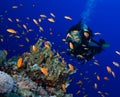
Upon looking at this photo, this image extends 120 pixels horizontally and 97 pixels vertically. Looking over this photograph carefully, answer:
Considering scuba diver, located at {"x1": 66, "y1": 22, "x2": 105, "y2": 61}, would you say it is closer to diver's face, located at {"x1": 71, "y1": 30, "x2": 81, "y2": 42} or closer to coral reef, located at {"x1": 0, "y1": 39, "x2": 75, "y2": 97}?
diver's face, located at {"x1": 71, "y1": 30, "x2": 81, "y2": 42}

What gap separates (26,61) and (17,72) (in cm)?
49

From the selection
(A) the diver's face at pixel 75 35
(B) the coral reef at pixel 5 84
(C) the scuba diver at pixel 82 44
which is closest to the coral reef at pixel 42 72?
(C) the scuba diver at pixel 82 44

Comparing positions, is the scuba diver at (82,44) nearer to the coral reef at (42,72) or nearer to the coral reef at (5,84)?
the coral reef at (42,72)

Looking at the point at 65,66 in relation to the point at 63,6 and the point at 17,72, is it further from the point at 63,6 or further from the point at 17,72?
the point at 63,6

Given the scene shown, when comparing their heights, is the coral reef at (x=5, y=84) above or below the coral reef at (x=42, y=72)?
below

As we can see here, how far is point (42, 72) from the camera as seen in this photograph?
8.02 m

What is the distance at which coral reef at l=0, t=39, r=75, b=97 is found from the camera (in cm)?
734

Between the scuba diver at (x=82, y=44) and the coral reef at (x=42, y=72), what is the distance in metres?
0.91

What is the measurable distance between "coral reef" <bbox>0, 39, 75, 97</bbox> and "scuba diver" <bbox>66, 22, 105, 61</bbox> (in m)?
0.91

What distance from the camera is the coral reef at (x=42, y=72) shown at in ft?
24.1

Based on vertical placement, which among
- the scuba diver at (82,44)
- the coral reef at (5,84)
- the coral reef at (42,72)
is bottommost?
the coral reef at (5,84)

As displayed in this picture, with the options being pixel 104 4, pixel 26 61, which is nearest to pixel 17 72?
pixel 26 61

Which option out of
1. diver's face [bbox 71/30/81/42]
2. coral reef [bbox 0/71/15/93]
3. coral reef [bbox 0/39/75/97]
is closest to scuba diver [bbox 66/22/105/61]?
diver's face [bbox 71/30/81/42]

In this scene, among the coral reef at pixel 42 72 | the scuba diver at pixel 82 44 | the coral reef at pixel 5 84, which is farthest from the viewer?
the scuba diver at pixel 82 44
